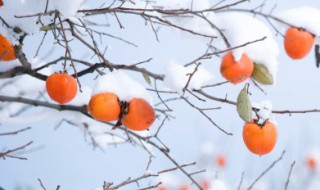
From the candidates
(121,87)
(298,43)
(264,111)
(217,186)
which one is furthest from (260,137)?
(217,186)

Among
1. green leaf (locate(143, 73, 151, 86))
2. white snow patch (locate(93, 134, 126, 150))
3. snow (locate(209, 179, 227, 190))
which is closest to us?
green leaf (locate(143, 73, 151, 86))

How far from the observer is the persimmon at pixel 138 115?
6.09 ft

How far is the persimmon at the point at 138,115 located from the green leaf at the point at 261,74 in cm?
48

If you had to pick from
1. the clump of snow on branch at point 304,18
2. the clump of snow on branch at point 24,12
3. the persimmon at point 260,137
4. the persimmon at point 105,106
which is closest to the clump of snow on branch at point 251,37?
the clump of snow on branch at point 304,18

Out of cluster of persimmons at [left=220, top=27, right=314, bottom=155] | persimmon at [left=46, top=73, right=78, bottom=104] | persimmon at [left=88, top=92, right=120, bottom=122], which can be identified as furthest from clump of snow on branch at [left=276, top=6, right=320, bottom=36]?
persimmon at [left=46, top=73, right=78, bottom=104]

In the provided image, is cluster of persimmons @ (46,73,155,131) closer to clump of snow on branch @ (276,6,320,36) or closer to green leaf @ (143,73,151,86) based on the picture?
green leaf @ (143,73,151,86)

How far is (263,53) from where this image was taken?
2.01 metres

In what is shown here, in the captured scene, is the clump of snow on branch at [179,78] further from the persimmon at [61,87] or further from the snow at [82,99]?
the snow at [82,99]

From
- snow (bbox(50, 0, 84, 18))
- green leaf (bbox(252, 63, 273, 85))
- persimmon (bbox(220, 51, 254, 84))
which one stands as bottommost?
snow (bbox(50, 0, 84, 18))

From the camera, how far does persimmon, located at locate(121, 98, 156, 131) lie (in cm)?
186

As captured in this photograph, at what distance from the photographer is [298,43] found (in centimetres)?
203

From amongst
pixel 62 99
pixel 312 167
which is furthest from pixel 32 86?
pixel 312 167

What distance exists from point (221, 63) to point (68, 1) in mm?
699

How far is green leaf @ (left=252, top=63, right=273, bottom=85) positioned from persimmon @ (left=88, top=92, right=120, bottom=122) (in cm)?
61
